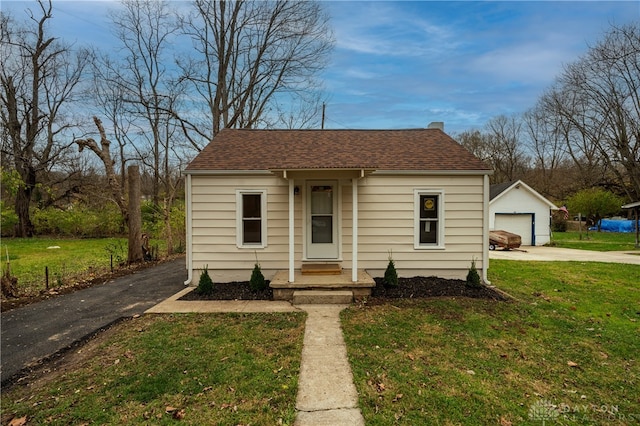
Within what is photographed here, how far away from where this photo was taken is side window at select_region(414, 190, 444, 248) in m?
7.60

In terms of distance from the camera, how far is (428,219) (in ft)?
25.1

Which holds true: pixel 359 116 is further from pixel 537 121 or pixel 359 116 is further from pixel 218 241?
pixel 537 121

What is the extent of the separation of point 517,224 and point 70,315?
2294cm

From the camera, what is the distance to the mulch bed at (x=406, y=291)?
6.57 meters

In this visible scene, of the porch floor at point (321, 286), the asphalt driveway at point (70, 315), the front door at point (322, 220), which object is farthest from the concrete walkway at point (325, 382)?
the asphalt driveway at point (70, 315)

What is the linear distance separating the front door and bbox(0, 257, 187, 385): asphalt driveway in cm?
348

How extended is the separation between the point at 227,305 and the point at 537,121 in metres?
41.3

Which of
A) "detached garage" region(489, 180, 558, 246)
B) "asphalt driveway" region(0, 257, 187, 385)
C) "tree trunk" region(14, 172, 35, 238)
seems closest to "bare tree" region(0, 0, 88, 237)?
"tree trunk" region(14, 172, 35, 238)

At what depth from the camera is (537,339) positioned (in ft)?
15.0

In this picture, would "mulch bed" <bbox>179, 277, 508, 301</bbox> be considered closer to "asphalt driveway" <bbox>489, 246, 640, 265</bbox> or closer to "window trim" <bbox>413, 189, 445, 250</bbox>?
"window trim" <bbox>413, 189, 445, 250</bbox>

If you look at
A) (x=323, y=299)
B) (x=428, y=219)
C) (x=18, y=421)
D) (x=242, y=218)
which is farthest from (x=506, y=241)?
(x=18, y=421)

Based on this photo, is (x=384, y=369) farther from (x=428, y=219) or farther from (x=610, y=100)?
(x=610, y=100)

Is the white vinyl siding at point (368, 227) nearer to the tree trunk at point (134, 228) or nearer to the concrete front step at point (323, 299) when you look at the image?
the concrete front step at point (323, 299)

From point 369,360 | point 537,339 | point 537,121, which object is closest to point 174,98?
point 369,360
